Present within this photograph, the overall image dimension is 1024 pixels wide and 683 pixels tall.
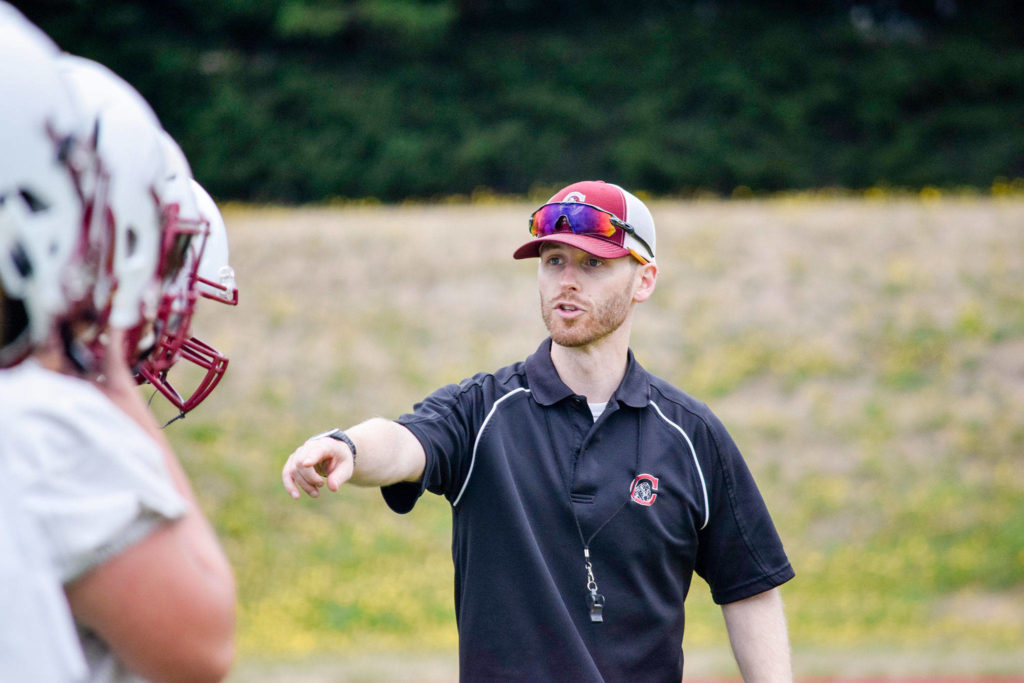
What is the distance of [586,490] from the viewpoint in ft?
9.10

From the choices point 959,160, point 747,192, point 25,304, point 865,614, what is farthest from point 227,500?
point 959,160

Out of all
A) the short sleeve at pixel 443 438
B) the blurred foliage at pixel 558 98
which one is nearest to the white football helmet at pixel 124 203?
the short sleeve at pixel 443 438

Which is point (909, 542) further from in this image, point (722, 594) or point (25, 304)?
point (25, 304)

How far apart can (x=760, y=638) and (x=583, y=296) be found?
103 cm

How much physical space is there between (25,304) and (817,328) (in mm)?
13401

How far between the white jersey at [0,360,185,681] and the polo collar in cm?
168

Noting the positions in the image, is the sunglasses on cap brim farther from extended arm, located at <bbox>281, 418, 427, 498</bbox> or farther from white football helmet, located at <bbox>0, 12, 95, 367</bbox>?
white football helmet, located at <bbox>0, 12, 95, 367</bbox>

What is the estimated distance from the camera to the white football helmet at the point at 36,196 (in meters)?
1.28

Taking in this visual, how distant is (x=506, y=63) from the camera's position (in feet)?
74.8

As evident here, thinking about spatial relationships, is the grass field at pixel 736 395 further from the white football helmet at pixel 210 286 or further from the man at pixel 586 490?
the white football helmet at pixel 210 286

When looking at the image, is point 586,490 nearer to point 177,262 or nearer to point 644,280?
point 644,280

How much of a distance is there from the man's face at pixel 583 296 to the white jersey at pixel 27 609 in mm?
1853

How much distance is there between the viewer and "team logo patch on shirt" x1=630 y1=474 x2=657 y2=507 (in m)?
2.75

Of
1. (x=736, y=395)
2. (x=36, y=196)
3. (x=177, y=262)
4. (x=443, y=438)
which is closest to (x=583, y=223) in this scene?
(x=443, y=438)
